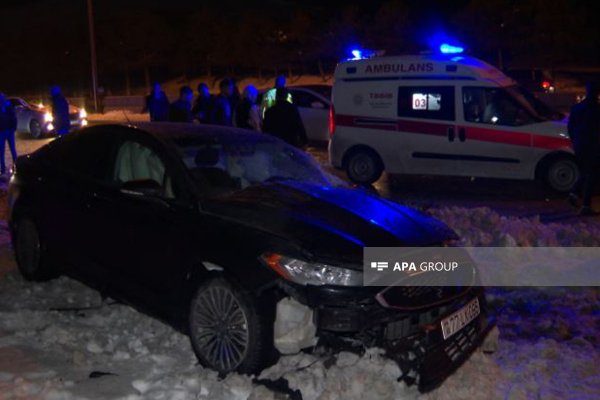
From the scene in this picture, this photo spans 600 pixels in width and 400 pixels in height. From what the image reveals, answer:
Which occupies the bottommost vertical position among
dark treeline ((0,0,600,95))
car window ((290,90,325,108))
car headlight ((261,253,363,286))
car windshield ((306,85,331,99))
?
car headlight ((261,253,363,286))

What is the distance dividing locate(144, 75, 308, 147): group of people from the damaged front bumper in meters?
5.18

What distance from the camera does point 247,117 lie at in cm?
1022

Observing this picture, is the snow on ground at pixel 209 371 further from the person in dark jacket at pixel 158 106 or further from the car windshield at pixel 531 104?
the person in dark jacket at pixel 158 106

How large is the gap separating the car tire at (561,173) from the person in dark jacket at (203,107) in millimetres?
5050

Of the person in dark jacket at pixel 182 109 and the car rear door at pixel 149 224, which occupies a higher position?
the person in dark jacket at pixel 182 109

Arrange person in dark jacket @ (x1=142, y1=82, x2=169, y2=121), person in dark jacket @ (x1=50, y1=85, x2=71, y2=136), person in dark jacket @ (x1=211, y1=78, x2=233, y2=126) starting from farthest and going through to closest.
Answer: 1. person in dark jacket @ (x1=50, y1=85, x2=71, y2=136)
2. person in dark jacket @ (x1=142, y1=82, x2=169, y2=121)
3. person in dark jacket @ (x1=211, y1=78, x2=233, y2=126)

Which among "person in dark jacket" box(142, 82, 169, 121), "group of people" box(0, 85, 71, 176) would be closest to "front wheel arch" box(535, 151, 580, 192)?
"person in dark jacket" box(142, 82, 169, 121)

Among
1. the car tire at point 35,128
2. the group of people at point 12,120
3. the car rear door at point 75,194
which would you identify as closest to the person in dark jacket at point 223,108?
the group of people at point 12,120

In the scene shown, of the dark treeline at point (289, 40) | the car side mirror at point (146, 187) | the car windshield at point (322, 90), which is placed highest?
the dark treeline at point (289, 40)

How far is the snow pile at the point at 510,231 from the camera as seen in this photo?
7.00 m

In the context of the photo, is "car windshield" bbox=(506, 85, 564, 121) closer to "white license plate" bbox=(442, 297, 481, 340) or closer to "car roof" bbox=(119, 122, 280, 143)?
"car roof" bbox=(119, 122, 280, 143)

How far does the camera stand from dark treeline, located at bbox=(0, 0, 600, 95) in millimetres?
43875

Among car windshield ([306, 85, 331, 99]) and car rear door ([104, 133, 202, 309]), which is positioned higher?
car windshield ([306, 85, 331, 99])

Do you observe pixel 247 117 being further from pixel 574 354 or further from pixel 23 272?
pixel 574 354
